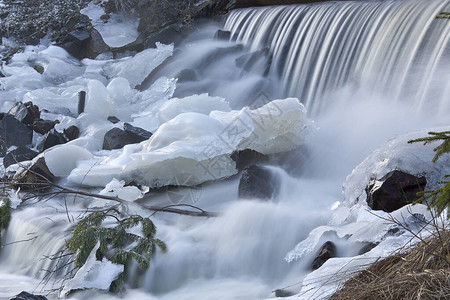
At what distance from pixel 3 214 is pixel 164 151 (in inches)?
65.8

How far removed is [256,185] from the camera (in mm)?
5277

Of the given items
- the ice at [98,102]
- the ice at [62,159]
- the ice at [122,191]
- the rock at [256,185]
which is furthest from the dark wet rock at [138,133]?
the rock at [256,185]

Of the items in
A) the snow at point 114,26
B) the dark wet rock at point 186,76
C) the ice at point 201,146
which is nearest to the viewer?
the ice at point 201,146

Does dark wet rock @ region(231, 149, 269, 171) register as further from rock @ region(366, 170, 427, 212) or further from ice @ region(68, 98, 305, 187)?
rock @ region(366, 170, 427, 212)

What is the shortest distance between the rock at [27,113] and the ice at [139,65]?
1840mm

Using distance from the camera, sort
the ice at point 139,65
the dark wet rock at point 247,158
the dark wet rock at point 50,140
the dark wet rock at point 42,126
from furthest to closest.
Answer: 1. the ice at point 139,65
2. the dark wet rock at point 42,126
3. the dark wet rock at point 50,140
4. the dark wet rock at point 247,158

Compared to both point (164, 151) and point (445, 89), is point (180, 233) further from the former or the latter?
point (445, 89)

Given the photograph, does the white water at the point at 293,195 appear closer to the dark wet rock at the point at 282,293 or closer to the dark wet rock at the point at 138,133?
the dark wet rock at the point at 282,293

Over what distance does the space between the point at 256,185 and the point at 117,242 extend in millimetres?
1520

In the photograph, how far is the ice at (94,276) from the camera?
4.02 metres

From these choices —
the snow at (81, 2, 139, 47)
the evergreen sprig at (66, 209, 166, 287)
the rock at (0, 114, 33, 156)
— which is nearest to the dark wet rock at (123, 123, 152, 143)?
the rock at (0, 114, 33, 156)

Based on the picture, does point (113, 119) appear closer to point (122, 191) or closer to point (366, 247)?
point (122, 191)

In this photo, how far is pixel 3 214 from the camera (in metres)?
5.57

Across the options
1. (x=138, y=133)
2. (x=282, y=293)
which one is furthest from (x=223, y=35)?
(x=282, y=293)
